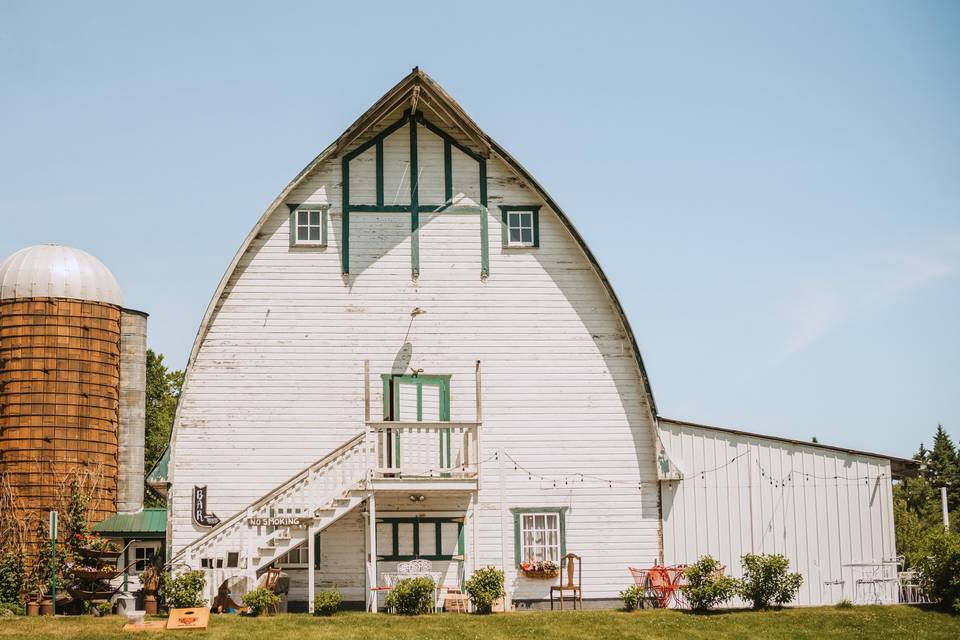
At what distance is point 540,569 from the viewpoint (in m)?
25.3

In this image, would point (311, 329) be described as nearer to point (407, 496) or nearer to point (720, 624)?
point (407, 496)

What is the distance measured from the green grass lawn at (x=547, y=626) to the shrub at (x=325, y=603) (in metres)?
0.26

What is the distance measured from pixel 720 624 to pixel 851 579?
489cm

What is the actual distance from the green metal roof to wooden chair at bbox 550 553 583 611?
973 centimetres

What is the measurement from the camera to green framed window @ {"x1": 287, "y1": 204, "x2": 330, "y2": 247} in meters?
26.2

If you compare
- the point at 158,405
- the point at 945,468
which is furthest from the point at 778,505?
the point at 945,468

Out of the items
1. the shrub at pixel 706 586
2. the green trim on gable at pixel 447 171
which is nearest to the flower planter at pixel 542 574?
the shrub at pixel 706 586

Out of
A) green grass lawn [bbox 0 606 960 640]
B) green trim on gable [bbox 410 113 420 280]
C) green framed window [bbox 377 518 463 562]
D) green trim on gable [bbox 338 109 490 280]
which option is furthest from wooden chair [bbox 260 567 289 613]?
green trim on gable [bbox 410 113 420 280]

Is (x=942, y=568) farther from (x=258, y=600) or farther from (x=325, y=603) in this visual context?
(x=258, y=600)

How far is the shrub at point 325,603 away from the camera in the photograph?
75.0 ft

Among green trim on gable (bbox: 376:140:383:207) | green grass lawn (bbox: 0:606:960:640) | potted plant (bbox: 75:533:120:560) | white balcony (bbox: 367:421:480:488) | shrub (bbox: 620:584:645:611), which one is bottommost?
green grass lawn (bbox: 0:606:960:640)

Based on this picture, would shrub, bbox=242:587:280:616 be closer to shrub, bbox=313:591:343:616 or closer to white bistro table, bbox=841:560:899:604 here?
shrub, bbox=313:591:343:616

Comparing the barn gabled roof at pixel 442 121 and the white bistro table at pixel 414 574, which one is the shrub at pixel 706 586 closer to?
the barn gabled roof at pixel 442 121

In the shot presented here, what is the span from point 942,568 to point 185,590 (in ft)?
48.3
